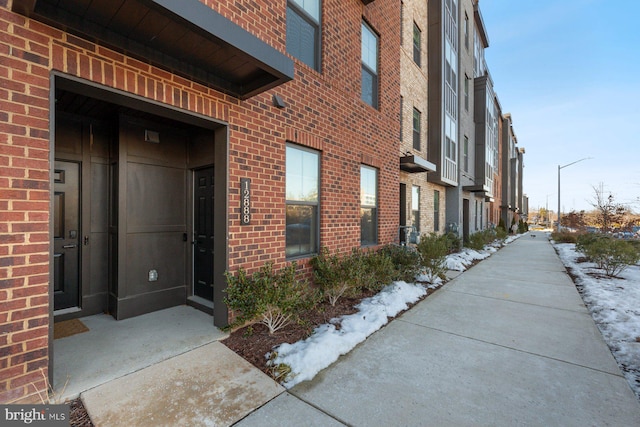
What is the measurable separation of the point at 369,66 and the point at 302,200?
4106 millimetres

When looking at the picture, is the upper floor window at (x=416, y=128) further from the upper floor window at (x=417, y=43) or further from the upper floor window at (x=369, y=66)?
the upper floor window at (x=369, y=66)

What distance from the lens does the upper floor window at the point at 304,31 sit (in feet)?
16.0

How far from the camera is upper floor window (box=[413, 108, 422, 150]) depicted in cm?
1088

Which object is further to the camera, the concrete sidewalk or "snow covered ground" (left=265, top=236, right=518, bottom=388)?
"snow covered ground" (left=265, top=236, right=518, bottom=388)

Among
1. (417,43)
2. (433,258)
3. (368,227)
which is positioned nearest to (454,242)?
(433,258)

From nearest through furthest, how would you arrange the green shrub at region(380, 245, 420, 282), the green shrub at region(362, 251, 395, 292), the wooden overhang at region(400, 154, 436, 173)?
the green shrub at region(362, 251, 395, 292) < the green shrub at region(380, 245, 420, 282) < the wooden overhang at region(400, 154, 436, 173)

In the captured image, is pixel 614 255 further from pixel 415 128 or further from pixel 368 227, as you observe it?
pixel 368 227

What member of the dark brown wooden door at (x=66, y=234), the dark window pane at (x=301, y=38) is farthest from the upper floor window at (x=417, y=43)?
the dark brown wooden door at (x=66, y=234)

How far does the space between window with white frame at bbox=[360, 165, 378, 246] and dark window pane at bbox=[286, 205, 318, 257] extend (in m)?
1.73

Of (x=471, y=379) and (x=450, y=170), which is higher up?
(x=450, y=170)

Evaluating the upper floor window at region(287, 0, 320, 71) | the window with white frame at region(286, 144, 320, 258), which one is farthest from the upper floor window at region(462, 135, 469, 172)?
the window with white frame at region(286, 144, 320, 258)

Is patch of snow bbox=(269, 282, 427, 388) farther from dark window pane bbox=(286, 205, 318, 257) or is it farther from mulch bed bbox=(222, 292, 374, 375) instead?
dark window pane bbox=(286, 205, 318, 257)

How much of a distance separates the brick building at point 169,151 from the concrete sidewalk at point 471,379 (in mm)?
1853

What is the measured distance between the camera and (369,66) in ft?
22.6
